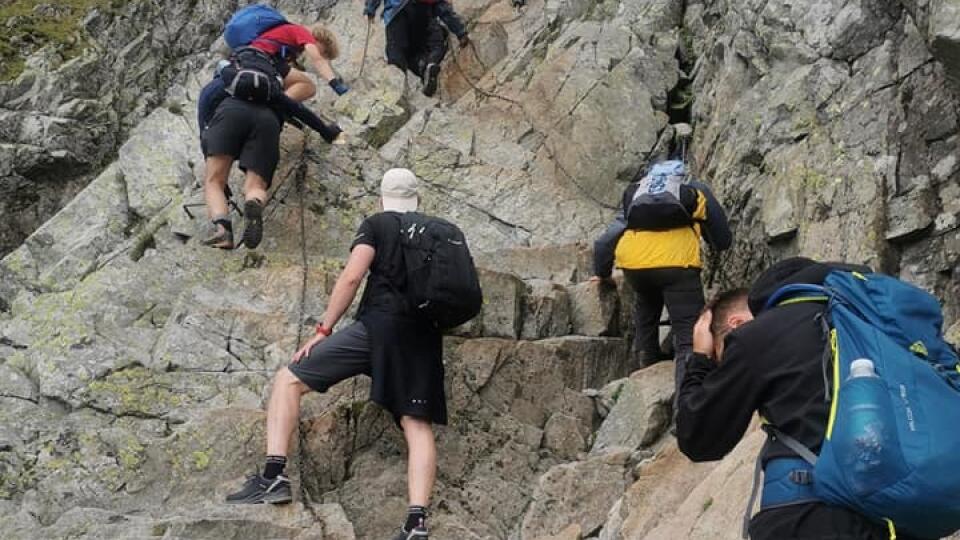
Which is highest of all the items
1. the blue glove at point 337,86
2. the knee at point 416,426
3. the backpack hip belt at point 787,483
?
the blue glove at point 337,86

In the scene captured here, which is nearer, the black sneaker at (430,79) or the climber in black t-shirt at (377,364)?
the climber in black t-shirt at (377,364)

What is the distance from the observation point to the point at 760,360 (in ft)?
17.1

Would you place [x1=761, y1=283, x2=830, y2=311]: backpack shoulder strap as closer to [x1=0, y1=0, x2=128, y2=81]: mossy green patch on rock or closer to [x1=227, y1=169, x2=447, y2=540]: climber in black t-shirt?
[x1=227, y1=169, x2=447, y2=540]: climber in black t-shirt

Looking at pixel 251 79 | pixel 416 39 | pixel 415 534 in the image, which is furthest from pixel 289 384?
pixel 416 39

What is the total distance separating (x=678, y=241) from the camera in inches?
464

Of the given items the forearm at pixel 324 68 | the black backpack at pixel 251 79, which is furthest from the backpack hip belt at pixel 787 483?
the forearm at pixel 324 68

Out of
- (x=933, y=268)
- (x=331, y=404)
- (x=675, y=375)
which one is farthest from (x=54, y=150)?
(x=933, y=268)

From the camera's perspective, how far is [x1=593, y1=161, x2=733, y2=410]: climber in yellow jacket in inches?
459

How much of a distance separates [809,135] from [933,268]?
278 centimetres

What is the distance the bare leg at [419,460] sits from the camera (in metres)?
9.79

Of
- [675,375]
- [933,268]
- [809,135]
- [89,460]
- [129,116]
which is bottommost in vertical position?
[89,460]

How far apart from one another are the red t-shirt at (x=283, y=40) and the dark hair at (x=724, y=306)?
10.6 metres

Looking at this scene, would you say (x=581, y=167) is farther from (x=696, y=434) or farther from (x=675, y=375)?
(x=696, y=434)

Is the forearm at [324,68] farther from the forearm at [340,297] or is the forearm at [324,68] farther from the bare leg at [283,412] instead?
the bare leg at [283,412]
